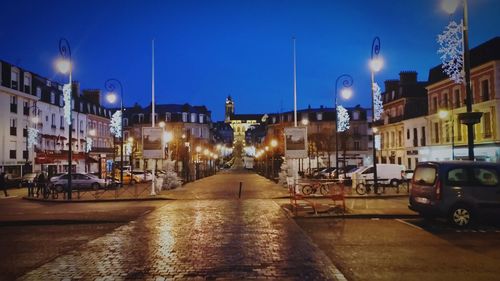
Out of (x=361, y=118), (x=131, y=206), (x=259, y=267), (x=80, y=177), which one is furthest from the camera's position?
(x=361, y=118)

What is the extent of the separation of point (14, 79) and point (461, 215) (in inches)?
1914

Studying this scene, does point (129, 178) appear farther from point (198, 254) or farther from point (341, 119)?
point (198, 254)

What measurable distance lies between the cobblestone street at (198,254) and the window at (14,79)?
134ft

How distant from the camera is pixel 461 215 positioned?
14.1 metres

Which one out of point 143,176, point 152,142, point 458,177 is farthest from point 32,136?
point 458,177

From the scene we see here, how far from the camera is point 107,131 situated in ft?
266

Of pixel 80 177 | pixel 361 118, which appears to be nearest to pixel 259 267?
pixel 80 177

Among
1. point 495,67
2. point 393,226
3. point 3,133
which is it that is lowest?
point 393,226

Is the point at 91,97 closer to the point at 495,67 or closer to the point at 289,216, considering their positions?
the point at 495,67

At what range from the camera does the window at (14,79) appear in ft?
167

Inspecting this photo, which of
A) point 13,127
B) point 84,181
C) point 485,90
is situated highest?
point 485,90

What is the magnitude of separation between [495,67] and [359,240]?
31842 mm

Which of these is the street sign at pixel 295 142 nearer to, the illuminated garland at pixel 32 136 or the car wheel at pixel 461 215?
the car wheel at pixel 461 215

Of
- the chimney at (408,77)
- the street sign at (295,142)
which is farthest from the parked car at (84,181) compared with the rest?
the chimney at (408,77)
